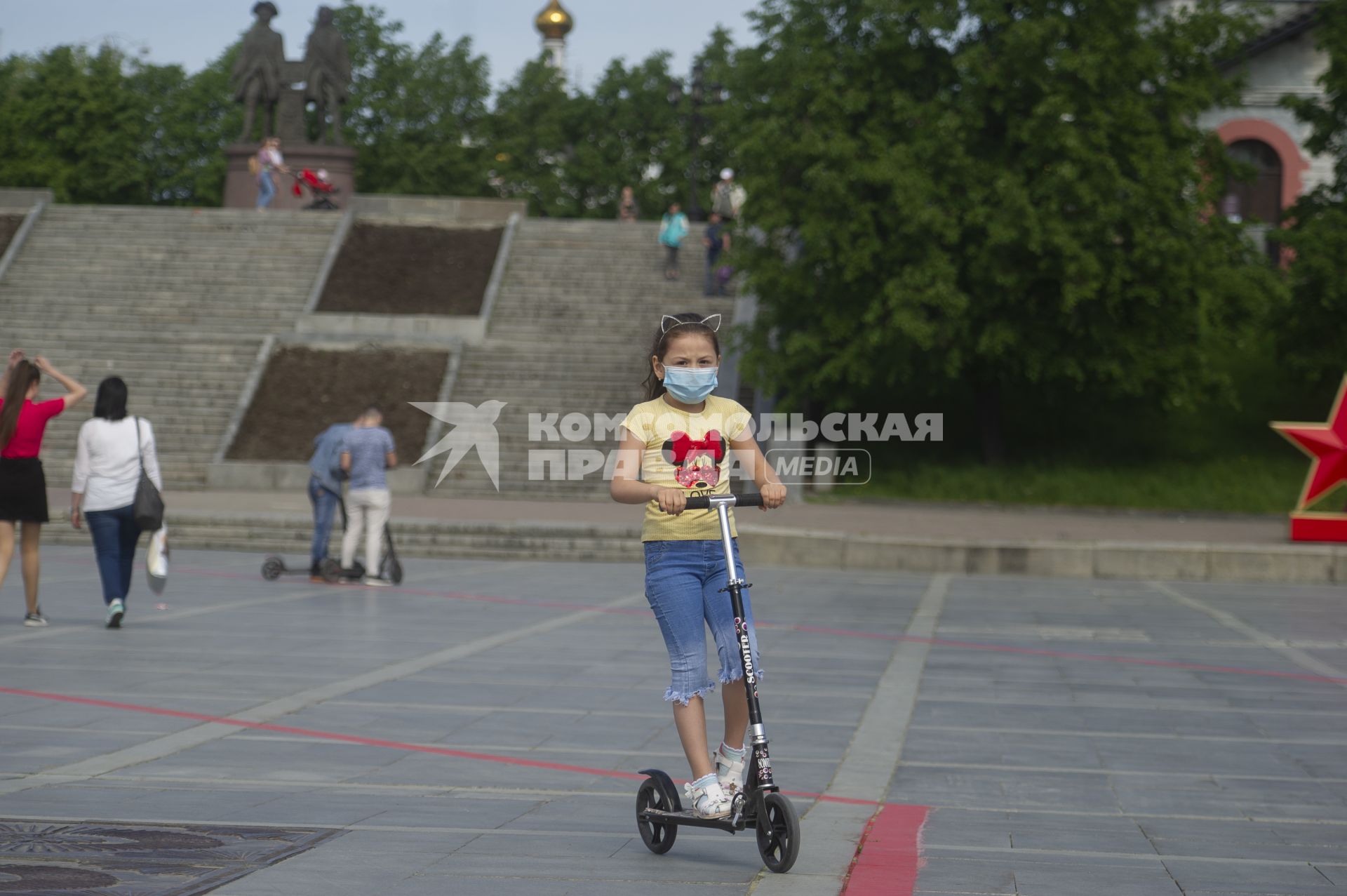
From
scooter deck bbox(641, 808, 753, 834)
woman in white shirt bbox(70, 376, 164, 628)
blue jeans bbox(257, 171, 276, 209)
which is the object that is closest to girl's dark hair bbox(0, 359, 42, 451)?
woman in white shirt bbox(70, 376, 164, 628)

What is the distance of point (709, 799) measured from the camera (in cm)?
537

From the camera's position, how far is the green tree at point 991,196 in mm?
27781

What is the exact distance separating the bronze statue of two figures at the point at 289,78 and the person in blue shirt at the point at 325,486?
104ft

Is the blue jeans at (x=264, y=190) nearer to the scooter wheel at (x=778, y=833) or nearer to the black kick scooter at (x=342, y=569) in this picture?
the black kick scooter at (x=342, y=569)

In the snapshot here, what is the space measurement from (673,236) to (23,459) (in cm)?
2567

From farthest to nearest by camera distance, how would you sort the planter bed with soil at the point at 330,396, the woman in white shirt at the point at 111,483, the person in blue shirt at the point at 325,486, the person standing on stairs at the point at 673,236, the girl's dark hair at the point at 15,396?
1. the person standing on stairs at the point at 673,236
2. the planter bed with soil at the point at 330,396
3. the person in blue shirt at the point at 325,486
4. the woman in white shirt at the point at 111,483
5. the girl's dark hair at the point at 15,396

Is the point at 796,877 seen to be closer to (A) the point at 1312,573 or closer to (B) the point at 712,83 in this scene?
(A) the point at 1312,573

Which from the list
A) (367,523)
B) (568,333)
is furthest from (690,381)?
(568,333)

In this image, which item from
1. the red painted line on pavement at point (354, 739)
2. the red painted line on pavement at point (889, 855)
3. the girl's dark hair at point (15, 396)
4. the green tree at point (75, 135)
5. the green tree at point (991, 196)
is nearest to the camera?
the red painted line on pavement at point (889, 855)

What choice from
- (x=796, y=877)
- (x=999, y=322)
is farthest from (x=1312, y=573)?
(x=796, y=877)

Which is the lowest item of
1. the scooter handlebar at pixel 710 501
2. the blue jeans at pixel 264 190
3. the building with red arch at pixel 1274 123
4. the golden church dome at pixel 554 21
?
the scooter handlebar at pixel 710 501

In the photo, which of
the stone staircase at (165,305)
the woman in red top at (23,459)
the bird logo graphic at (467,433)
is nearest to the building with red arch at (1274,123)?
the stone staircase at (165,305)

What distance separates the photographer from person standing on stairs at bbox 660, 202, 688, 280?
119ft

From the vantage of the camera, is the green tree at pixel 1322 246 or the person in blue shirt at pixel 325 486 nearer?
the person in blue shirt at pixel 325 486
